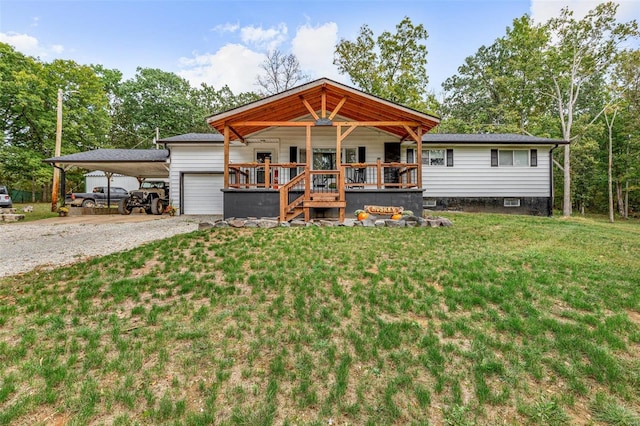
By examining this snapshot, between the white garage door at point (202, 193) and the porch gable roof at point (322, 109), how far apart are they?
3231 millimetres

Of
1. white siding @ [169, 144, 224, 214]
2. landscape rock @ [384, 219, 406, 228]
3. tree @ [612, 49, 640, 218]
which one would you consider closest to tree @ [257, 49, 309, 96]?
white siding @ [169, 144, 224, 214]

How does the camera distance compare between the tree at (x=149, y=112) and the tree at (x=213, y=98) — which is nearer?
the tree at (x=149, y=112)

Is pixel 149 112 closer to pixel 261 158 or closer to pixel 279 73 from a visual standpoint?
pixel 279 73

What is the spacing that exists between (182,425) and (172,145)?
12799 mm

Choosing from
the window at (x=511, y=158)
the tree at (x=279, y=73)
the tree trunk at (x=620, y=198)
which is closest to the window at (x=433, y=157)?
the window at (x=511, y=158)

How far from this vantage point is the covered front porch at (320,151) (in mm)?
8727

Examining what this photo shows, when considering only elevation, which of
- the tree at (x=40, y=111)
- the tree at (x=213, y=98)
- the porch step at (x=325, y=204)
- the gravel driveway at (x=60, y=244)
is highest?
the tree at (x=213, y=98)

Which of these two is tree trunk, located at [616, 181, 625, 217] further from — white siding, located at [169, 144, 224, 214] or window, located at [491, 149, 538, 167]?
white siding, located at [169, 144, 224, 214]

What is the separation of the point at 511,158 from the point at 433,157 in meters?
3.45

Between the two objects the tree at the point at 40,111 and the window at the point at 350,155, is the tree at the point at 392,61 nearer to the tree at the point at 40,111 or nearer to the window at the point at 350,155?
the window at the point at 350,155

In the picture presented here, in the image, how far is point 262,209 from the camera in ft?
29.0

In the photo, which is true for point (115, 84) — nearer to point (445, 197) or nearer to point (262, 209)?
point (262, 209)

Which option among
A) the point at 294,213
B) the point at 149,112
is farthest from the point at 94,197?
the point at 294,213

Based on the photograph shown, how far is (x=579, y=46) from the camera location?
14.9m
